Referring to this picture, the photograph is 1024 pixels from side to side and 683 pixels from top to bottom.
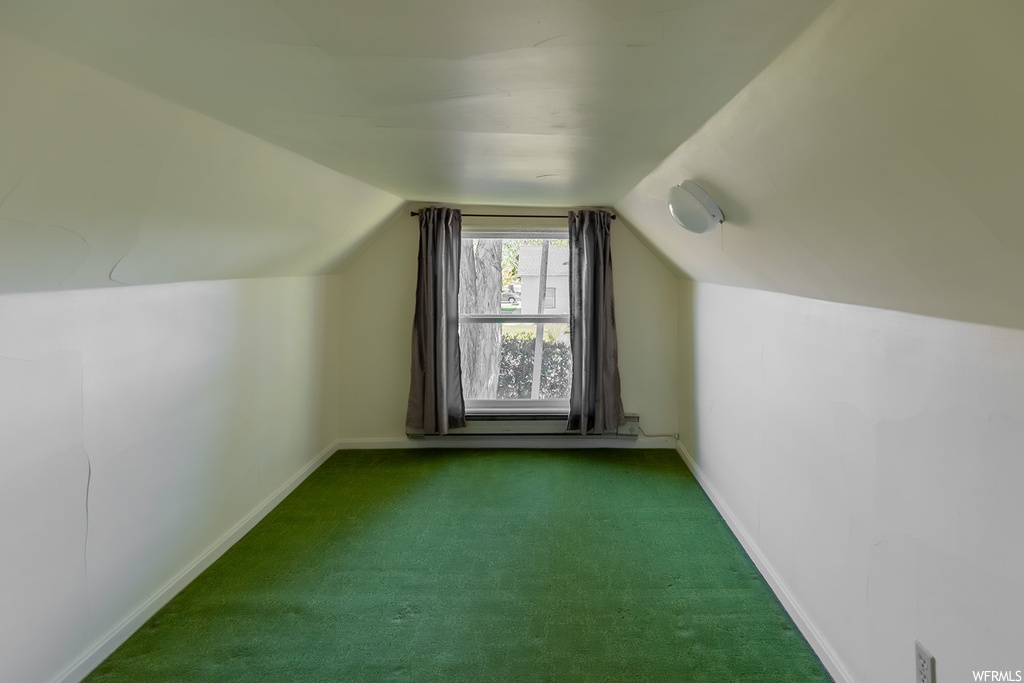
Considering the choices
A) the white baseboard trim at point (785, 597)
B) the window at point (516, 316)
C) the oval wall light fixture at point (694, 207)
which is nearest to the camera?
the white baseboard trim at point (785, 597)

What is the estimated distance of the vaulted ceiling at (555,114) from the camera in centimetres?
78

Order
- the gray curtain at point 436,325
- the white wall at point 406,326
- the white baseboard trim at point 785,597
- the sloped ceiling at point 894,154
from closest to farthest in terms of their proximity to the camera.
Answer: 1. the sloped ceiling at point 894,154
2. the white baseboard trim at point 785,597
3. the gray curtain at point 436,325
4. the white wall at point 406,326

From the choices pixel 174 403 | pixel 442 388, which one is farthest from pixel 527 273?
pixel 174 403

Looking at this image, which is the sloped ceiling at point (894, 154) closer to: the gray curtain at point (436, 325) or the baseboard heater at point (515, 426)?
the gray curtain at point (436, 325)

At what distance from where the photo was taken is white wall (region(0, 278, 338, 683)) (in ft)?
4.60

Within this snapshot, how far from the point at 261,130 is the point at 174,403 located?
1.19 m

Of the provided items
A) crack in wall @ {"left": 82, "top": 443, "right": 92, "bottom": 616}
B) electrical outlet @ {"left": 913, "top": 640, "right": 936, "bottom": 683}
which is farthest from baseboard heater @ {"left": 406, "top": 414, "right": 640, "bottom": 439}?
electrical outlet @ {"left": 913, "top": 640, "right": 936, "bottom": 683}

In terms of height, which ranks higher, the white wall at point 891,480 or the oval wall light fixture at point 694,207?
the oval wall light fixture at point 694,207

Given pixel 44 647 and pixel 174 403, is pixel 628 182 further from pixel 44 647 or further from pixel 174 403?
pixel 44 647

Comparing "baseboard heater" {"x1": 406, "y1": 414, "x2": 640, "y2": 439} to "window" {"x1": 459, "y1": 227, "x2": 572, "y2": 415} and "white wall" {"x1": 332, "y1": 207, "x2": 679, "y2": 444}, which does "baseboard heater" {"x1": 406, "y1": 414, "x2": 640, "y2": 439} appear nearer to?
"window" {"x1": 459, "y1": 227, "x2": 572, "y2": 415}

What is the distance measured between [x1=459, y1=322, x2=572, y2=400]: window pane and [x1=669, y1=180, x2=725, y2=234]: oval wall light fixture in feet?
6.89

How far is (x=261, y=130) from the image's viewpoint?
1.46 m

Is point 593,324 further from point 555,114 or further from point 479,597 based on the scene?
point 555,114

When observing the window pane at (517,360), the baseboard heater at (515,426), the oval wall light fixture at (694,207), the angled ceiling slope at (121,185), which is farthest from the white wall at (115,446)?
the oval wall light fixture at (694,207)
